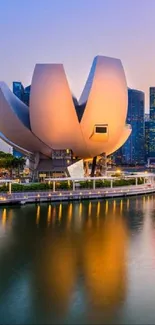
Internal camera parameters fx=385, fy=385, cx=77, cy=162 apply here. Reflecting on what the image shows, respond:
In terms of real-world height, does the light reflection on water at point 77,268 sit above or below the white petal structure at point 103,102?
below

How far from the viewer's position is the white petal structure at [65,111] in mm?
21172

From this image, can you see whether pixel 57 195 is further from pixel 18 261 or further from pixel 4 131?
pixel 18 261

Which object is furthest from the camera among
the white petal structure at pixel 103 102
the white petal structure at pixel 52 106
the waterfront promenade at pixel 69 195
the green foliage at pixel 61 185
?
the white petal structure at pixel 103 102

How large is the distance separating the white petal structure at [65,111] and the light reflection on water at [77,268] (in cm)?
808

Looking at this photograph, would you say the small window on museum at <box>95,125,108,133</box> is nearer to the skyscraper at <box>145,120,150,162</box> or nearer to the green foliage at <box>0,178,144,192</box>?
the green foliage at <box>0,178,144,192</box>

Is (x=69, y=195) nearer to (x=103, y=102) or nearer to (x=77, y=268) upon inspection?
(x=103, y=102)

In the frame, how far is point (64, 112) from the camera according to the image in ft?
70.9

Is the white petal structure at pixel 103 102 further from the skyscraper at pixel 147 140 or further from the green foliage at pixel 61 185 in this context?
the skyscraper at pixel 147 140

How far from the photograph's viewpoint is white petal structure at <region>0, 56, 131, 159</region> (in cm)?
2117

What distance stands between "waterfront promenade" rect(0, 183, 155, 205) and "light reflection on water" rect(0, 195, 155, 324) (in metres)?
2.28

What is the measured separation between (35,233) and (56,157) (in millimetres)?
12385

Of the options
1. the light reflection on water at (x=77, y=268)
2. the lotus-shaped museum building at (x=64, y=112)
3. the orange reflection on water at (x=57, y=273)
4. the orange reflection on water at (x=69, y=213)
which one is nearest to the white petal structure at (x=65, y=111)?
the lotus-shaped museum building at (x=64, y=112)

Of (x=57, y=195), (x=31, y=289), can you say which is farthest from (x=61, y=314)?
(x=57, y=195)

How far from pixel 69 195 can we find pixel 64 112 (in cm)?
530
